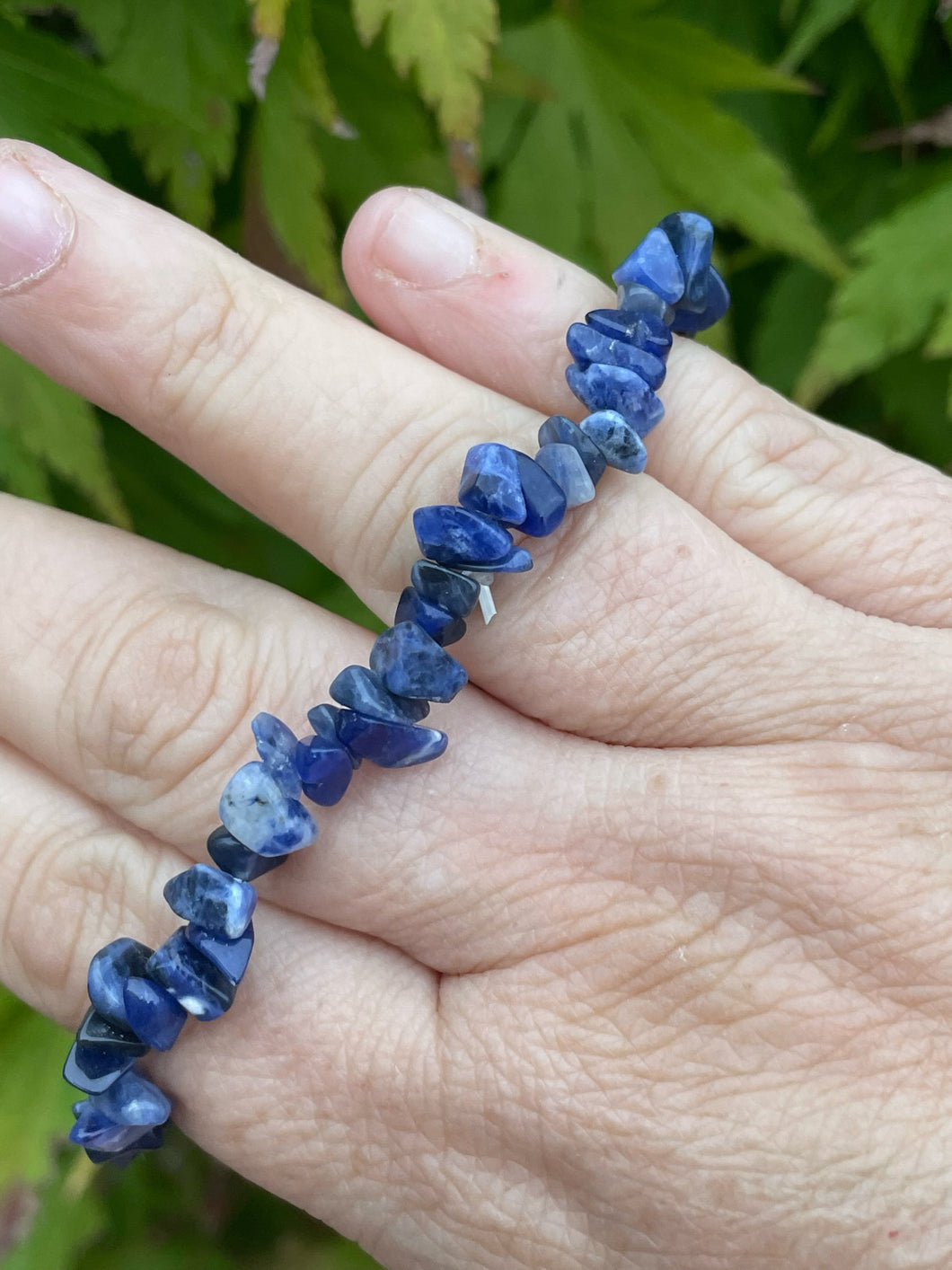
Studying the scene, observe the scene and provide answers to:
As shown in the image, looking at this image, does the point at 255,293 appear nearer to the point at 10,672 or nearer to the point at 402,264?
the point at 402,264

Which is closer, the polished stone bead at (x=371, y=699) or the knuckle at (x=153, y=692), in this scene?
the polished stone bead at (x=371, y=699)

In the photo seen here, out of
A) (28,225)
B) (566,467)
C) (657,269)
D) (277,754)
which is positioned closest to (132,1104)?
(277,754)

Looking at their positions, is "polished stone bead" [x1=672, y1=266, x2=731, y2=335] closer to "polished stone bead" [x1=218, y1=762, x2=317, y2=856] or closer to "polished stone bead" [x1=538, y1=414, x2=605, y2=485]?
"polished stone bead" [x1=538, y1=414, x2=605, y2=485]

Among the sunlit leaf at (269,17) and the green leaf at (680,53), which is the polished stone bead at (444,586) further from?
the green leaf at (680,53)

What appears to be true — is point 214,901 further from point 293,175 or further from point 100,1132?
point 293,175

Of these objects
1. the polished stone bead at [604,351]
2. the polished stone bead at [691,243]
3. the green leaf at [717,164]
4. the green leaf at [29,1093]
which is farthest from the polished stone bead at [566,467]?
the green leaf at [29,1093]

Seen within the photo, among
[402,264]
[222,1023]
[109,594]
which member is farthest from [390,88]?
[222,1023]
